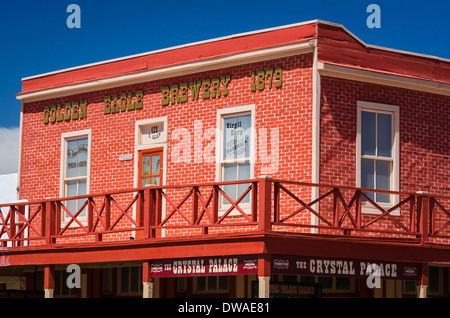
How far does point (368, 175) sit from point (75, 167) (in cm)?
740

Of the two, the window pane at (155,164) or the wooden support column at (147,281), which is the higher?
the window pane at (155,164)

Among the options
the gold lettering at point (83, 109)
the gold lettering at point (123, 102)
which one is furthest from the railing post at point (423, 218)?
the gold lettering at point (83, 109)

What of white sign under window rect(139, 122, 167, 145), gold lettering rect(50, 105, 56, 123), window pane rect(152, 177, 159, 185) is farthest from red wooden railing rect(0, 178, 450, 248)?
gold lettering rect(50, 105, 56, 123)

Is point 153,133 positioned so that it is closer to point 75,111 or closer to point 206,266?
point 75,111

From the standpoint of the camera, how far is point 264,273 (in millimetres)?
17141

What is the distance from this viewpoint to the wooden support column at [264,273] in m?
17.1

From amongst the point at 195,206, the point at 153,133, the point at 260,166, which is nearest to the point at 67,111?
the point at 153,133

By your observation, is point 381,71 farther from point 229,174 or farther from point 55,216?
point 55,216

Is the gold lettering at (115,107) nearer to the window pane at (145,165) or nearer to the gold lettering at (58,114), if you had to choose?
the window pane at (145,165)

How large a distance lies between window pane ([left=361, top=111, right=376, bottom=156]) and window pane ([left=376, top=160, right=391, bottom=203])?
31cm

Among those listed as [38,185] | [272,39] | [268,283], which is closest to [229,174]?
[272,39]

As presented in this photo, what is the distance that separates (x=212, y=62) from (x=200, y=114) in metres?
1.16

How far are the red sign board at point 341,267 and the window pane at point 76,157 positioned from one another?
7.79 m

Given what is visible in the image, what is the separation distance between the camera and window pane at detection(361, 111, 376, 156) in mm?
20375
